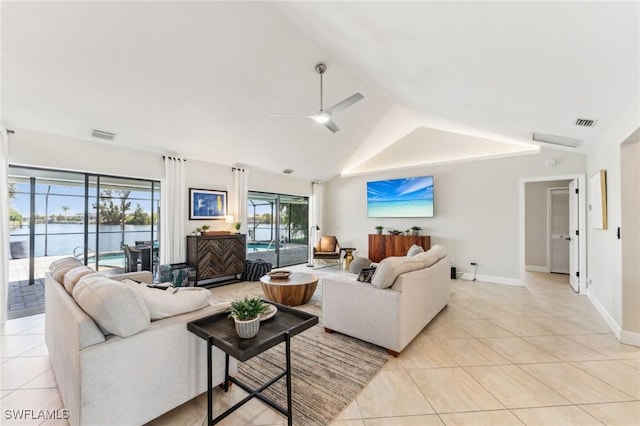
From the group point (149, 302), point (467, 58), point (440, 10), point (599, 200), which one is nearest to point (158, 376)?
point (149, 302)

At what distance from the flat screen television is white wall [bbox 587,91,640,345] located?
8.94 feet

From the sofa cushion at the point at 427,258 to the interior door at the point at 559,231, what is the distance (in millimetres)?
4812

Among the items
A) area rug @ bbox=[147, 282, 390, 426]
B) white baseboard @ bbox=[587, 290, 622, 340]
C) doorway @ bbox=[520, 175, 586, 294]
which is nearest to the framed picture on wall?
area rug @ bbox=[147, 282, 390, 426]

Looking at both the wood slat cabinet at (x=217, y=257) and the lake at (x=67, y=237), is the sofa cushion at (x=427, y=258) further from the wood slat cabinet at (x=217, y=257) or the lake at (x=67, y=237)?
the lake at (x=67, y=237)

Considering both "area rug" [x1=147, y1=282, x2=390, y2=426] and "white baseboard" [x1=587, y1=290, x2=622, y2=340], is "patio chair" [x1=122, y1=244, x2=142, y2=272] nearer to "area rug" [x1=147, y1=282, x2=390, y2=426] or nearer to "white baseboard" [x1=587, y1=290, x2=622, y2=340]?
"area rug" [x1=147, y1=282, x2=390, y2=426]

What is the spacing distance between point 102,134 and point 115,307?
369cm

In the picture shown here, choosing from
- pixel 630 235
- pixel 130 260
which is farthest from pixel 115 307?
pixel 630 235

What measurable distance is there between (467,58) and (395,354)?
272 cm

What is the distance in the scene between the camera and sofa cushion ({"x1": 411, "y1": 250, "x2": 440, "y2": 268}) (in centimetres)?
305

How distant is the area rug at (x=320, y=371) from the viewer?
1.84m

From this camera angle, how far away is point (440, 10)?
179 centimetres

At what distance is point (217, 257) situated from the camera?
5.13m

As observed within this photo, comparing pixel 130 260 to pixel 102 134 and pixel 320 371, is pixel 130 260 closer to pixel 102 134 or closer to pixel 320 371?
pixel 102 134

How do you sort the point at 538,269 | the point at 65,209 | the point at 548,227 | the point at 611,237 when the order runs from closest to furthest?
the point at 611,237 < the point at 65,209 < the point at 548,227 < the point at 538,269
